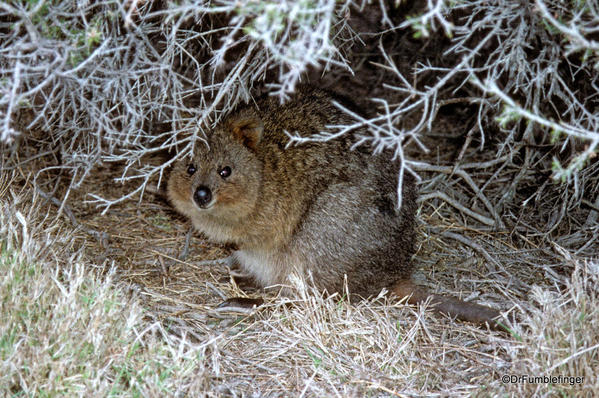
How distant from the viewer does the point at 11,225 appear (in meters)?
3.76

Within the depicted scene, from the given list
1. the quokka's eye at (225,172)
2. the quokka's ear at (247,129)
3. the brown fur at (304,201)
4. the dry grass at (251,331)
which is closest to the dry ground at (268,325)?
the dry grass at (251,331)

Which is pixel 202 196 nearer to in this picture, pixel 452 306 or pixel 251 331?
pixel 251 331

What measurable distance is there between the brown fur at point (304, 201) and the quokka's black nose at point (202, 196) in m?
0.04

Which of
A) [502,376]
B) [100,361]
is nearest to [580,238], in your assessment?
[502,376]

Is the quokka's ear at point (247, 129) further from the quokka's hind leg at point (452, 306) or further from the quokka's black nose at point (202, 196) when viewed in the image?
the quokka's hind leg at point (452, 306)

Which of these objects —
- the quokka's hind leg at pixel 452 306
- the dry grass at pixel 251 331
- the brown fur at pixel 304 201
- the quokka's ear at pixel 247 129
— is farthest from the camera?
the quokka's ear at pixel 247 129

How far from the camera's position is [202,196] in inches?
172

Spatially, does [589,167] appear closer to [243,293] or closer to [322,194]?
[322,194]

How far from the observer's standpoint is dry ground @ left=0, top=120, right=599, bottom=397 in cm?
299

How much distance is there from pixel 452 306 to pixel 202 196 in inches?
70.6

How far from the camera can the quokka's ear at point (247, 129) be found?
4473mm

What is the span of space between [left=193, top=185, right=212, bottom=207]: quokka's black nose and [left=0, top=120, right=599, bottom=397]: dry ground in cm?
66

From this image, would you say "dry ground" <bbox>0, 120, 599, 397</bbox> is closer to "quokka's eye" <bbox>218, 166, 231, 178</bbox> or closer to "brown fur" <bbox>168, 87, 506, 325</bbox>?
"brown fur" <bbox>168, 87, 506, 325</bbox>

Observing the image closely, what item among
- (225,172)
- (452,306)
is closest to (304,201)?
(225,172)
